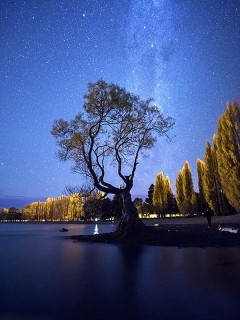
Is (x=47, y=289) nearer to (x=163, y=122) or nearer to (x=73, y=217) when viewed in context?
(x=163, y=122)

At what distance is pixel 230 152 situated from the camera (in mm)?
36594

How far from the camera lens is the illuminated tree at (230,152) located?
36.2 metres

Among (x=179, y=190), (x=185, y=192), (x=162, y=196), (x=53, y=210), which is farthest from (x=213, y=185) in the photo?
(x=53, y=210)

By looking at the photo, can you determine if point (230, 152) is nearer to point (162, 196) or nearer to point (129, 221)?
point (129, 221)

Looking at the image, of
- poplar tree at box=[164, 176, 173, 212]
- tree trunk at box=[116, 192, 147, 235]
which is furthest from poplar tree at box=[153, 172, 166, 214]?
tree trunk at box=[116, 192, 147, 235]

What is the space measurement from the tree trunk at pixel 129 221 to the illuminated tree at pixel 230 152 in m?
18.9

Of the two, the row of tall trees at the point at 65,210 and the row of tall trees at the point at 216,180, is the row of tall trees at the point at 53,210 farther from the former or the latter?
the row of tall trees at the point at 216,180

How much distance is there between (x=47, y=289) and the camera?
21.2ft

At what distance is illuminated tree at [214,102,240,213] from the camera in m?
36.2

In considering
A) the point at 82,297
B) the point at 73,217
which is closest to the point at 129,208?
the point at 82,297

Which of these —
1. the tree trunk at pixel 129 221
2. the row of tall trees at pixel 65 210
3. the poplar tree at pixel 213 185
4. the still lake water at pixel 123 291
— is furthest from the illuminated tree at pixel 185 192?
the still lake water at pixel 123 291

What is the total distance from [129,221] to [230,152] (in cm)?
2086

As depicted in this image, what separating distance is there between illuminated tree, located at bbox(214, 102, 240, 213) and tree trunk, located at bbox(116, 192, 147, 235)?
18931mm

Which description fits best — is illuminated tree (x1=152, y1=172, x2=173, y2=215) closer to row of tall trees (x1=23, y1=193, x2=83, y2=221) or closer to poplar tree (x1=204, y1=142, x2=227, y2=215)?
poplar tree (x1=204, y1=142, x2=227, y2=215)
